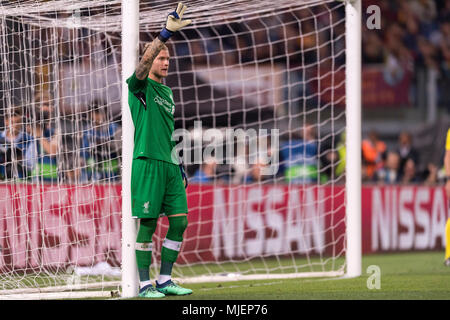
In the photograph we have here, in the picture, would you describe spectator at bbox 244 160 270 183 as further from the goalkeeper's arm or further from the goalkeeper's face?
the goalkeeper's arm

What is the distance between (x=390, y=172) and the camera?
→ 46.3 ft

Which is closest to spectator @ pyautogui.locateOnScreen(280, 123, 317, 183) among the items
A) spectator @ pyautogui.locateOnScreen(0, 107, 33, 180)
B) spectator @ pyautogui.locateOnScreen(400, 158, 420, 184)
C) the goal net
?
the goal net

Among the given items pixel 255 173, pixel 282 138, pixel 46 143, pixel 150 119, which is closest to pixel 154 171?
pixel 150 119

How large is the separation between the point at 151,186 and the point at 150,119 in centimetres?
46

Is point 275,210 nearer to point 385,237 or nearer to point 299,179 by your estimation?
point 299,179

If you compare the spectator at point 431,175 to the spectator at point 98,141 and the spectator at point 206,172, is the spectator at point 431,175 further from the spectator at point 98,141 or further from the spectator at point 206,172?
the spectator at point 98,141

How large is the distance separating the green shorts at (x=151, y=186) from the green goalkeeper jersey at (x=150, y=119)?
2.2 inches

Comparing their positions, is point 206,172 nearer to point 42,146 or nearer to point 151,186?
point 42,146

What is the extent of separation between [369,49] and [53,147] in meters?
13.1

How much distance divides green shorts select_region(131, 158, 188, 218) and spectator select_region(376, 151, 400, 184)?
8284mm

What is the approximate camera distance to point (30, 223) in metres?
7.73

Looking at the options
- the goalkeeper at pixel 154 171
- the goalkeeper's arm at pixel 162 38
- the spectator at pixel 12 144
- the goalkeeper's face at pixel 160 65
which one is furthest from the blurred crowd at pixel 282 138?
the goalkeeper's arm at pixel 162 38

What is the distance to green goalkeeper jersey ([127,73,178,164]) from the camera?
19.8 feet
